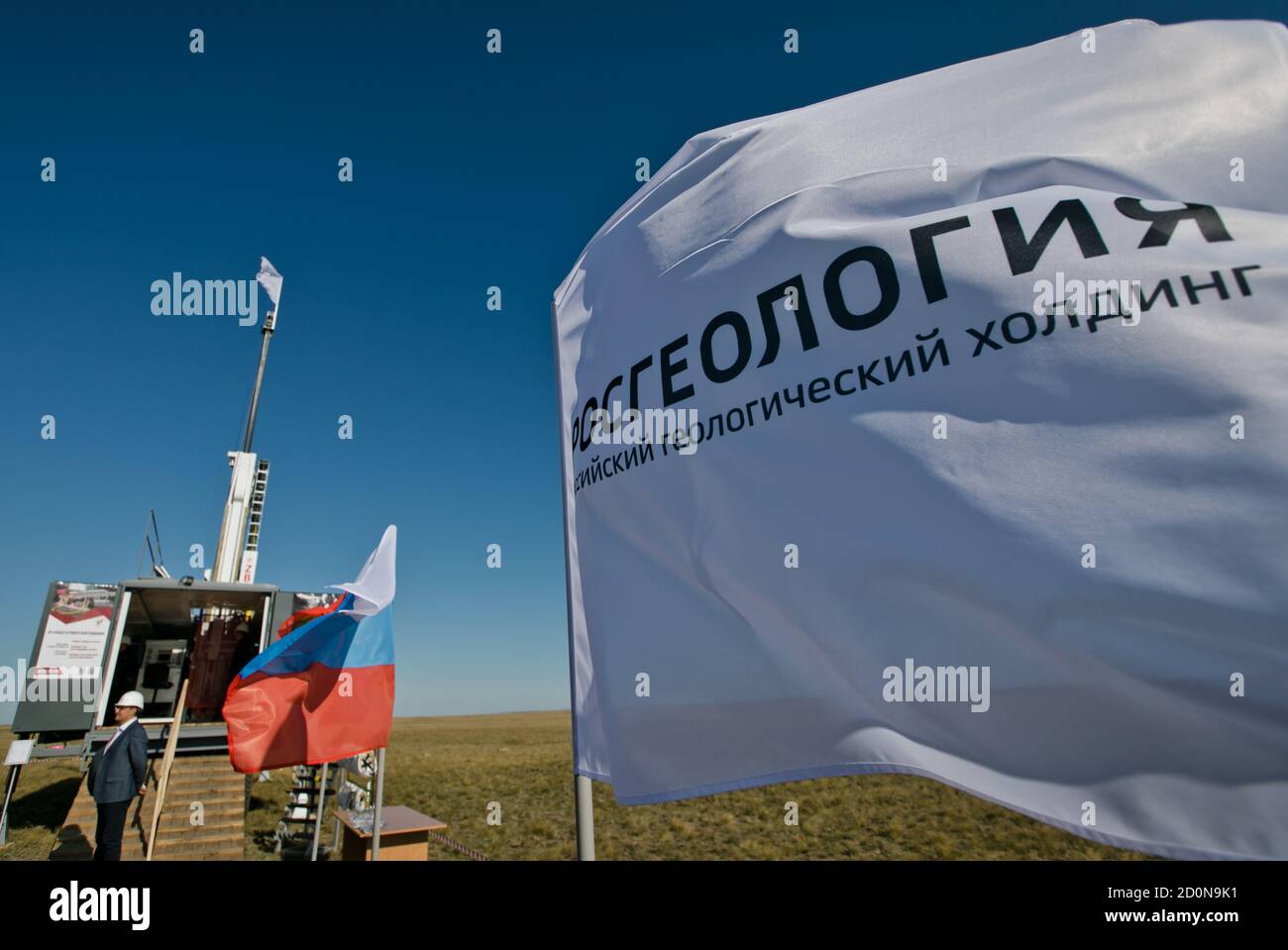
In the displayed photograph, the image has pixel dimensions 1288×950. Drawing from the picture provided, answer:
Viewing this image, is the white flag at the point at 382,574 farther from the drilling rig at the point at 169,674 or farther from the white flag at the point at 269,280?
the white flag at the point at 269,280

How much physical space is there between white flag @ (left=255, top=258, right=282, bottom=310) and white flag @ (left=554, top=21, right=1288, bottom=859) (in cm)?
2354

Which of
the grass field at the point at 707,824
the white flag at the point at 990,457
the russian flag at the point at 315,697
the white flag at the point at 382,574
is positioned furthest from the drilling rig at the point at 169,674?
the white flag at the point at 990,457

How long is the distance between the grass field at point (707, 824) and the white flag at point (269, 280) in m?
15.0

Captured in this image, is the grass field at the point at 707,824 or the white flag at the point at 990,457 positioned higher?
the white flag at the point at 990,457

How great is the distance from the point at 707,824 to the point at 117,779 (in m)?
11.0

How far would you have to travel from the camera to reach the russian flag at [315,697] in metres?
7.99

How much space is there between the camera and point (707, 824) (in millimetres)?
15250

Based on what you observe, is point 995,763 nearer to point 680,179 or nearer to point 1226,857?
point 1226,857

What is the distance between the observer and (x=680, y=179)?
2617mm

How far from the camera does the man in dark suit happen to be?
8.40 meters

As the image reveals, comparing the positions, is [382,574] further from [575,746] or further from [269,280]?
[269,280]
